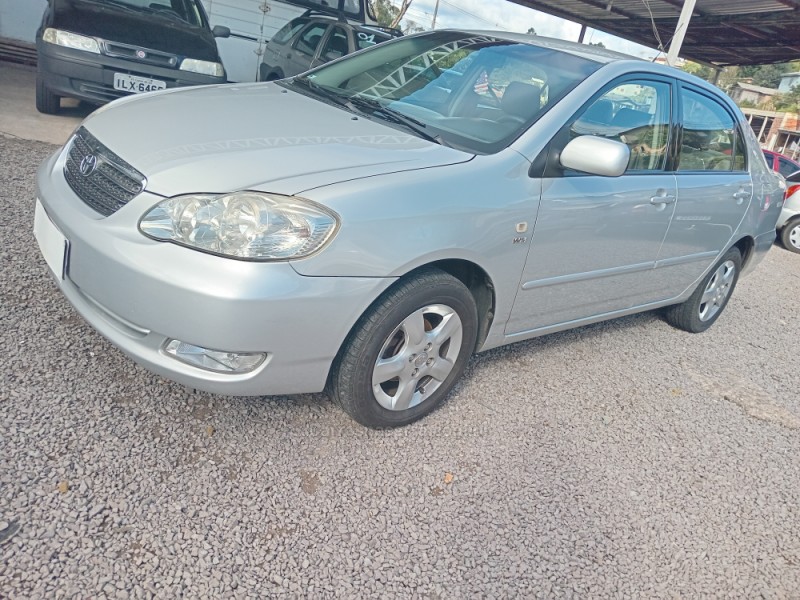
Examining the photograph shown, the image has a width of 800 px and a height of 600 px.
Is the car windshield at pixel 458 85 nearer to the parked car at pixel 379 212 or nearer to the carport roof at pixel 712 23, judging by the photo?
the parked car at pixel 379 212

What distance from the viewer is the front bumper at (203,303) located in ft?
6.50

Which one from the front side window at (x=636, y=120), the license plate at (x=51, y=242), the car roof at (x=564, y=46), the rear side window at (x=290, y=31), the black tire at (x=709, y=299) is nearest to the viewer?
the license plate at (x=51, y=242)

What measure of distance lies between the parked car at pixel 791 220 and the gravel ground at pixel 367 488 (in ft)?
25.0

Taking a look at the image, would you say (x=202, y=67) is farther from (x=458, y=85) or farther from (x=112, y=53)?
(x=458, y=85)

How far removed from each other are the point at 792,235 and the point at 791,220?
0.24 m

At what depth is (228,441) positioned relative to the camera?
7.67 feet

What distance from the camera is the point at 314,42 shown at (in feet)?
25.3

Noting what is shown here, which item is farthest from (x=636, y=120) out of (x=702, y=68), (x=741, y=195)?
(x=702, y=68)

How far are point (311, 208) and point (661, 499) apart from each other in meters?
1.85

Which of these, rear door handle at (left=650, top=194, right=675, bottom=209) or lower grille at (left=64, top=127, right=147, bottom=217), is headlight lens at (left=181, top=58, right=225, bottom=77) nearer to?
lower grille at (left=64, top=127, right=147, bottom=217)

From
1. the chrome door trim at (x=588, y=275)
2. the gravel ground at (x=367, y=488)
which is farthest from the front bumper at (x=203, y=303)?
the chrome door trim at (x=588, y=275)

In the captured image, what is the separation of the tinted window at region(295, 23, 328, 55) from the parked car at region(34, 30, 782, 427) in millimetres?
4430

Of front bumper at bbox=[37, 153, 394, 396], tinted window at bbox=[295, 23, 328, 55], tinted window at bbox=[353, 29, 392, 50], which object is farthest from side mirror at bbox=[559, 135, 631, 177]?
tinted window at bbox=[295, 23, 328, 55]

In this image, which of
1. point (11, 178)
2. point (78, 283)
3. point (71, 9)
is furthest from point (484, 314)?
point (71, 9)
